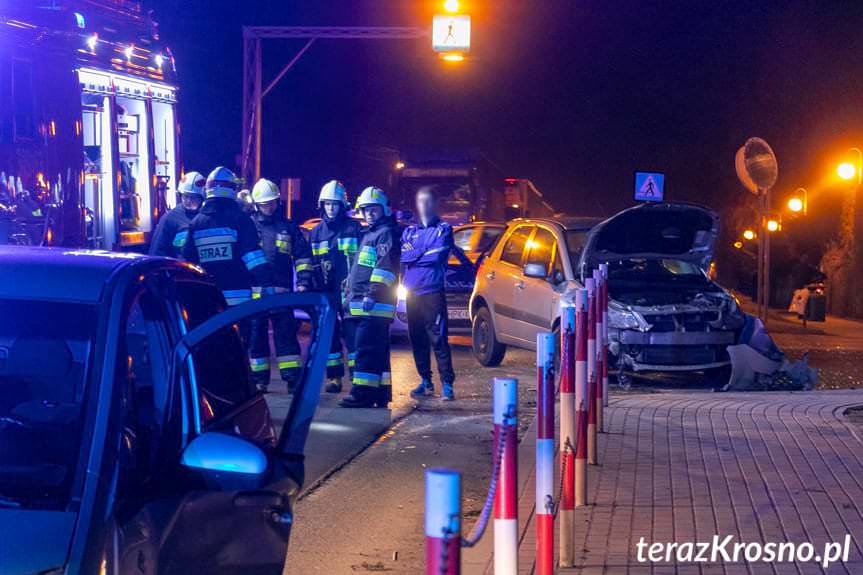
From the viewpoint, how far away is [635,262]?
12.7m

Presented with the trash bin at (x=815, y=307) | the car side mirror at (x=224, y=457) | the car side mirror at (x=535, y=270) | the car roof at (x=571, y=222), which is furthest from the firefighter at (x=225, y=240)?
the trash bin at (x=815, y=307)

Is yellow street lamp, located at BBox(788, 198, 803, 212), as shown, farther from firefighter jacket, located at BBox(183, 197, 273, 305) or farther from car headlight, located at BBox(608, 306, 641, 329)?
firefighter jacket, located at BBox(183, 197, 273, 305)

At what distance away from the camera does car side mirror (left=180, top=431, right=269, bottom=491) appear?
3535 millimetres

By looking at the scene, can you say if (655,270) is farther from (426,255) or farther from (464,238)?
(464,238)

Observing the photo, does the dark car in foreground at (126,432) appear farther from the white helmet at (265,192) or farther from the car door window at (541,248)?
the car door window at (541,248)

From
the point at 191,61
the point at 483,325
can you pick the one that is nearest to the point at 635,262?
the point at 483,325

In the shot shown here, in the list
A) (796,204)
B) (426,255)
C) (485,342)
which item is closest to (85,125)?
(426,255)

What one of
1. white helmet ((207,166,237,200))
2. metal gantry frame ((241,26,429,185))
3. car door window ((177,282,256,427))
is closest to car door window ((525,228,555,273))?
white helmet ((207,166,237,200))

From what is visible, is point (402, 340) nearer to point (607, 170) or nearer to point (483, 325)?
point (483, 325)

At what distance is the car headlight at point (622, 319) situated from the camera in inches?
469

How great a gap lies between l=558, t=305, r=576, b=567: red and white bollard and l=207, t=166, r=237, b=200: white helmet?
4841 millimetres

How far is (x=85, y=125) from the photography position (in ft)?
35.5

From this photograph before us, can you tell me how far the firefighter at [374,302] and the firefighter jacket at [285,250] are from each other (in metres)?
0.64

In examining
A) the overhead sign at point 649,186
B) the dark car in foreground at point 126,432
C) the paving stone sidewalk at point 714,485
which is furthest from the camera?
the overhead sign at point 649,186
